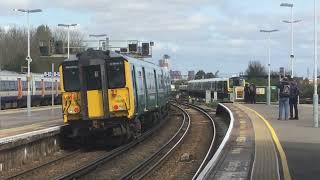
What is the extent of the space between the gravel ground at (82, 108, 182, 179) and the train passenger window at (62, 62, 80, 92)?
109 inches

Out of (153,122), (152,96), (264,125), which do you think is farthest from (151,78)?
(264,125)

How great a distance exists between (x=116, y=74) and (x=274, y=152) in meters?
7.43

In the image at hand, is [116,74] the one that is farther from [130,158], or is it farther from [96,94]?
[130,158]

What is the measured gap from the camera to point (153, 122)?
30.6 metres

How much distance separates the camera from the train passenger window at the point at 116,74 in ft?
65.6

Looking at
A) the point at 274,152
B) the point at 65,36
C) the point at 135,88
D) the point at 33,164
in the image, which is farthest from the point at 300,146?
the point at 65,36

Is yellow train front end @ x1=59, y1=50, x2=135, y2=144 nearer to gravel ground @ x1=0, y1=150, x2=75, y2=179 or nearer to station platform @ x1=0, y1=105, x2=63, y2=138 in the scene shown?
gravel ground @ x1=0, y1=150, x2=75, y2=179

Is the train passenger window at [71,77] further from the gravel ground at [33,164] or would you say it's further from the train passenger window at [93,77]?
the gravel ground at [33,164]

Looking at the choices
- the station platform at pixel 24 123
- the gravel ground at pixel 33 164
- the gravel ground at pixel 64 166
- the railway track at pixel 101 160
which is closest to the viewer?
the railway track at pixel 101 160

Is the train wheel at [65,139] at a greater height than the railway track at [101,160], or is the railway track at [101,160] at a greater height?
the train wheel at [65,139]

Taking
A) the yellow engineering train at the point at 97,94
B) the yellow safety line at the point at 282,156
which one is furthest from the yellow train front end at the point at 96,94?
the yellow safety line at the point at 282,156

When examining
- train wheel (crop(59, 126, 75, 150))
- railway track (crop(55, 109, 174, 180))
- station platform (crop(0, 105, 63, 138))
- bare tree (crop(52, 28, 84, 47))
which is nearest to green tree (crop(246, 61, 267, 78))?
bare tree (crop(52, 28, 84, 47))

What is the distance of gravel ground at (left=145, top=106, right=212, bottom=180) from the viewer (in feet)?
49.0

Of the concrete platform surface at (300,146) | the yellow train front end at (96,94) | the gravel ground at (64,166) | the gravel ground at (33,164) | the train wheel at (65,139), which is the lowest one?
the gravel ground at (33,164)
